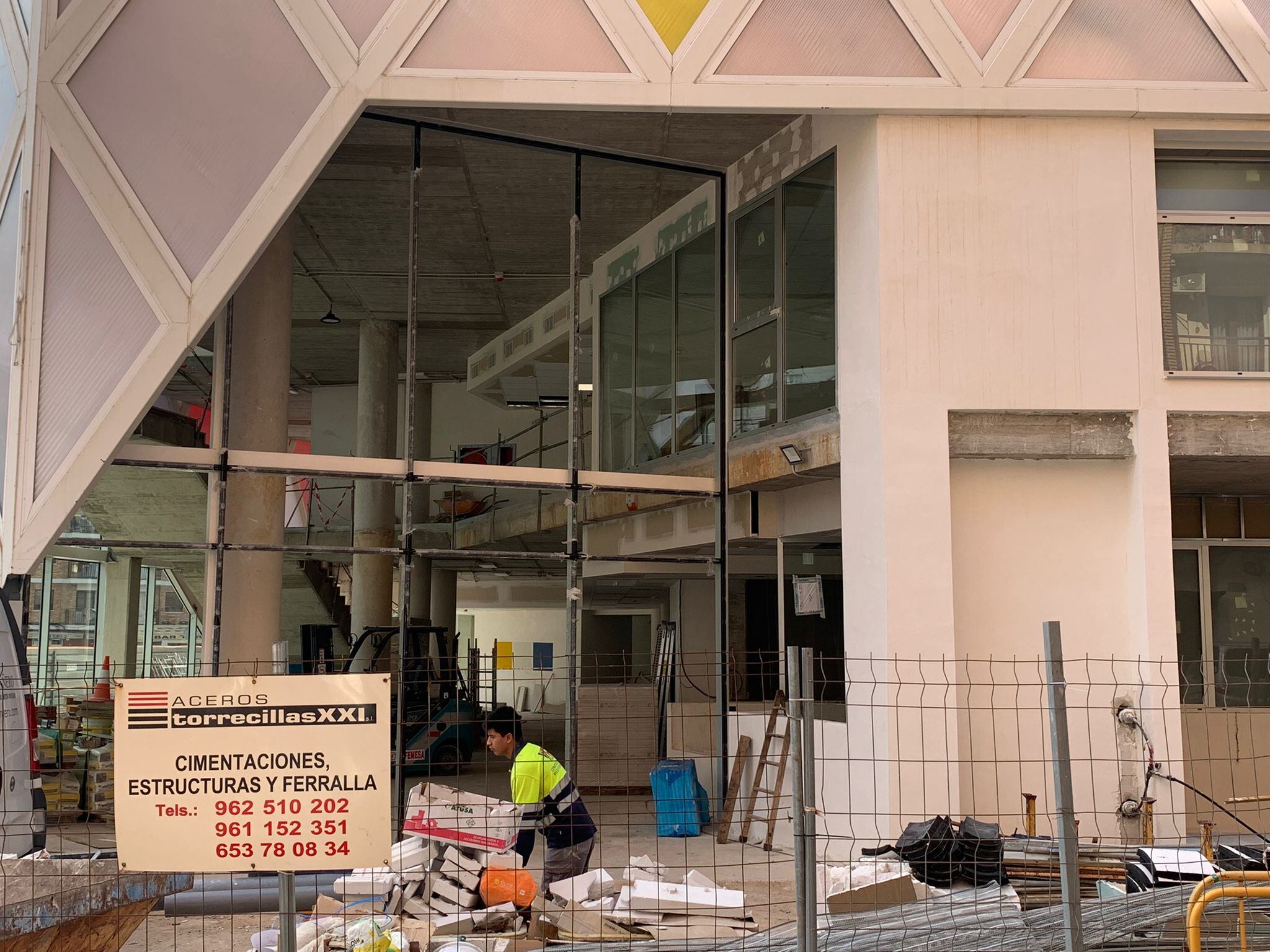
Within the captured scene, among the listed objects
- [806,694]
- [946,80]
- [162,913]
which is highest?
[946,80]

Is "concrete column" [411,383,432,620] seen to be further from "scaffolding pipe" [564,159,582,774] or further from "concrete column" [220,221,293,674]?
"concrete column" [220,221,293,674]

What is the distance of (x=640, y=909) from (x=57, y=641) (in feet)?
68.0

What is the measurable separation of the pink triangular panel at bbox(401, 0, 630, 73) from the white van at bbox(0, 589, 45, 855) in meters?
6.23

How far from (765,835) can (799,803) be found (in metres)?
8.03

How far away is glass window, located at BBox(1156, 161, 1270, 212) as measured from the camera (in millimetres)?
11578

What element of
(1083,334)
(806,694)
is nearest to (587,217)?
(1083,334)

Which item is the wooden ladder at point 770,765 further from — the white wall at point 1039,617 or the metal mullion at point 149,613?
the metal mullion at point 149,613

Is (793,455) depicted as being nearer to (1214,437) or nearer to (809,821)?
(1214,437)

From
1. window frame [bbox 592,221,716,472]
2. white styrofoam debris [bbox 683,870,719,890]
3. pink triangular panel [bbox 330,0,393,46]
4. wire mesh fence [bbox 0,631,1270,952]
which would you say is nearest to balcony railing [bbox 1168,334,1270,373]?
wire mesh fence [bbox 0,631,1270,952]

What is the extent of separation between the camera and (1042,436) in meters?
11.1

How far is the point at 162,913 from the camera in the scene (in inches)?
334

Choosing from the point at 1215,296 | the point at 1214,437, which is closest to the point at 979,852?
the point at 1214,437

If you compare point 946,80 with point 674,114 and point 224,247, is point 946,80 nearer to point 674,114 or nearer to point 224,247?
point 674,114

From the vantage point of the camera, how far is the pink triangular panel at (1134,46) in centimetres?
1129
